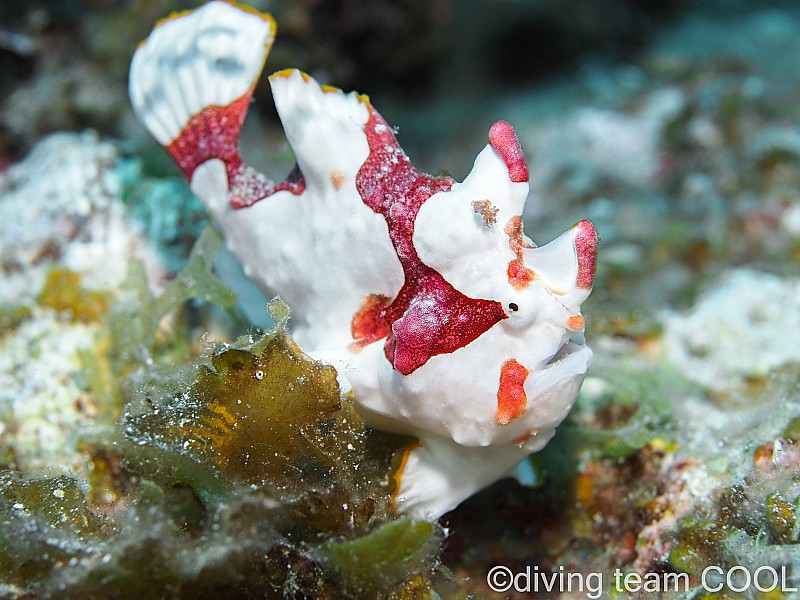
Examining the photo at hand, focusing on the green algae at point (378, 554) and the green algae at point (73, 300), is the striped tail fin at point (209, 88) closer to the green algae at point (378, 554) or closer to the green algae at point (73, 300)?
A: the green algae at point (73, 300)

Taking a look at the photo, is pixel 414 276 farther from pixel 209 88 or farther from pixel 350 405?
pixel 209 88

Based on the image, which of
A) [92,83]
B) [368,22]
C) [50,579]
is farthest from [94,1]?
[50,579]

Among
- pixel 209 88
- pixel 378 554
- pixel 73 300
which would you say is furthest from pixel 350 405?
pixel 73 300

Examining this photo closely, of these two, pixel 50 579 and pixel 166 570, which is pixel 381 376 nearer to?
pixel 166 570

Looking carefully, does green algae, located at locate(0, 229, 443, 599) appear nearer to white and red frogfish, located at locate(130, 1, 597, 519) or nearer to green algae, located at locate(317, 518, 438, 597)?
green algae, located at locate(317, 518, 438, 597)

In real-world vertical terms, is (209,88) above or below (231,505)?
above

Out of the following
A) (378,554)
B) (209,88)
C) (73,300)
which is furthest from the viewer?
(73,300)
